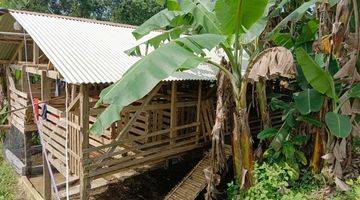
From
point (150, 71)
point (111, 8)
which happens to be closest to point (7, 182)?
point (150, 71)

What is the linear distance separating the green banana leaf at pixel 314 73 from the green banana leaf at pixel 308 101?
0.37m

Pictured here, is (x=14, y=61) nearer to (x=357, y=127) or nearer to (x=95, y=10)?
(x=357, y=127)

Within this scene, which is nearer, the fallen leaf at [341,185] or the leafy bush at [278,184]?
the fallen leaf at [341,185]

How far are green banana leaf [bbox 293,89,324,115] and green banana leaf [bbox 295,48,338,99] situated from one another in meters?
0.37

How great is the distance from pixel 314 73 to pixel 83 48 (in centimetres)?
509

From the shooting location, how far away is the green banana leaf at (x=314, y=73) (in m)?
4.93

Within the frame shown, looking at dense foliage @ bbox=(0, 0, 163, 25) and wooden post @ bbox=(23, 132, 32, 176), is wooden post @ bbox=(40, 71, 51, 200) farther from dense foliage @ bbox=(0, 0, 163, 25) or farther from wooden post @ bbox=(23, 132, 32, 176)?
dense foliage @ bbox=(0, 0, 163, 25)

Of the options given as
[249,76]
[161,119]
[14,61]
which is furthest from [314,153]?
[14,61]

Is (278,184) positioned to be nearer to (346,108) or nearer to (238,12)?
(346,108)

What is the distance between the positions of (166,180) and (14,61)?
19.6 feet

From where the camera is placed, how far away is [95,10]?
23250 mm

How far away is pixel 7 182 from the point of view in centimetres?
934

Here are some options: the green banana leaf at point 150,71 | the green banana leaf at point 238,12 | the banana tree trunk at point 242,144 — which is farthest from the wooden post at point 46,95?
the green banana leaf at point 238,12

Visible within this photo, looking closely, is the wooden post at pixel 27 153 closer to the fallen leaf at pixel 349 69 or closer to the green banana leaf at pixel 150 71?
the green banana leaf at pixel 150 71
